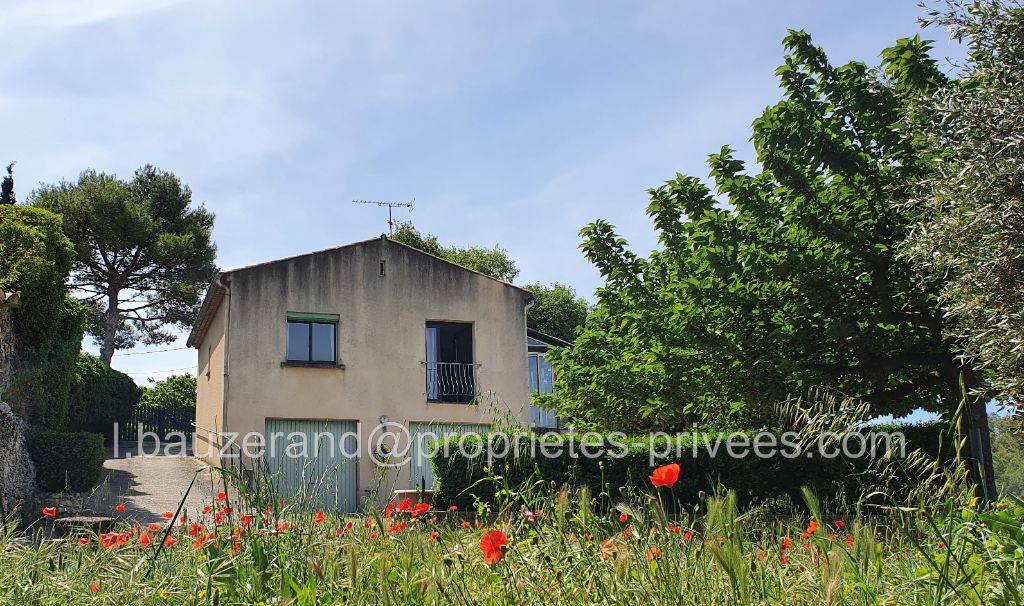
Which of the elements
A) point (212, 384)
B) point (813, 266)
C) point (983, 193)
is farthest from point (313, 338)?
point (983, 193)

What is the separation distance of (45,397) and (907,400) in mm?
15010

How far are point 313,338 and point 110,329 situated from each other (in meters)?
16.3

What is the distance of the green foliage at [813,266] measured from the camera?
455 inches

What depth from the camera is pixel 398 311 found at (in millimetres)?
20609

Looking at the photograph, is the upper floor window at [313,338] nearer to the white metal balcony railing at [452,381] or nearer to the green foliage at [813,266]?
the white metal balcony railing at [452,381]

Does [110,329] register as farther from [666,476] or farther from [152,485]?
[666,476]

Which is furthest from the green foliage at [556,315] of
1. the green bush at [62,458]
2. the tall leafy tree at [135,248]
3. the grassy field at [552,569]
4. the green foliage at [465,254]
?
the grassy field at [552,569]

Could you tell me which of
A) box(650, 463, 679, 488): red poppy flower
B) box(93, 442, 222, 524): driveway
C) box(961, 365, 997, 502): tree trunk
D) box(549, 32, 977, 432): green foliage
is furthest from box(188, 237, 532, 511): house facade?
box(650, 463, 679, 488): red poppy flower

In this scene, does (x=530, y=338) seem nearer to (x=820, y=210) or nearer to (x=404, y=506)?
(x=820, y=210)

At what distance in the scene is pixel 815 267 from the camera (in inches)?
453

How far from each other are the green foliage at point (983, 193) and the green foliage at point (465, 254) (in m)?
29.7

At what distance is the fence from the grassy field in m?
26.7

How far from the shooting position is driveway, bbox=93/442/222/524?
45.4 ft

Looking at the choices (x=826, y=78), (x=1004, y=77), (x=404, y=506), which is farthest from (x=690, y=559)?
(x=826, y=78)
